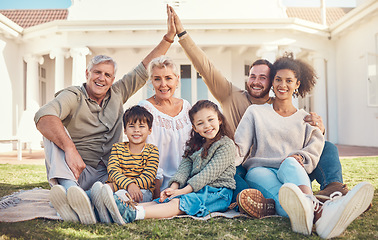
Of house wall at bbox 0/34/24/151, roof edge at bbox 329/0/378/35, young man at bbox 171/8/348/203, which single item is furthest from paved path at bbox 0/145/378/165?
young man at bbox 171/8/348/203

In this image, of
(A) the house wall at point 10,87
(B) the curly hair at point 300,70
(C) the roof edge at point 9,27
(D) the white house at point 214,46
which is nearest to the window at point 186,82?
(D) the white house at point 214,46

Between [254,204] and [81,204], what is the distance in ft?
3.27

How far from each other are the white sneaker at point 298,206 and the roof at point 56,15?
1228cm

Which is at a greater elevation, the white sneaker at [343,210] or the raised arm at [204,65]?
the raised arm at [204,65]

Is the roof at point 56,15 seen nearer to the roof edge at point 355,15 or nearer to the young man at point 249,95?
the roof edge at point 355,15

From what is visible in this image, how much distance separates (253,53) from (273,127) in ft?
31.3

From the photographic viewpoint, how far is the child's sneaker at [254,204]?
6.75 feet

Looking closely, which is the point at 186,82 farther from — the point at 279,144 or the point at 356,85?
the point at 279,144

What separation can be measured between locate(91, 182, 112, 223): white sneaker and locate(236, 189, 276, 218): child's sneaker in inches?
30.2

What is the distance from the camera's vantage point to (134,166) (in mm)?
2447

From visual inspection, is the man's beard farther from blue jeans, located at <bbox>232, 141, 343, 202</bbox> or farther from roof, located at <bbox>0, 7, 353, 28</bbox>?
roof, located at <bbox>0, 7, 353, 28</bbox>

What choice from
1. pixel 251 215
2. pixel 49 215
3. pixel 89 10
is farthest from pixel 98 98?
pixel 89 10

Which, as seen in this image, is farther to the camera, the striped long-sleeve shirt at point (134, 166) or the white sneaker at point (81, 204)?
the striped long-sleeve shirt at point (134, 166)

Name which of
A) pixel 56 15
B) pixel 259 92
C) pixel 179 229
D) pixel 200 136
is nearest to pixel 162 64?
pixel 200 136
